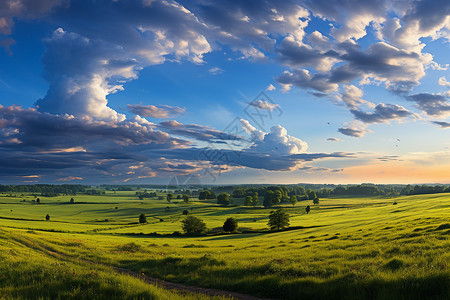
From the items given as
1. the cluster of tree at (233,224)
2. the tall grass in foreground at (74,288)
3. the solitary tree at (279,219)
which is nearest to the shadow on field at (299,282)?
the tall grass in foreground at (74,288)

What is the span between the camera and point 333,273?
1374 cm

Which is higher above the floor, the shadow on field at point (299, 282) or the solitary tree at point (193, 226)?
the shadow on field at point (299, 282)

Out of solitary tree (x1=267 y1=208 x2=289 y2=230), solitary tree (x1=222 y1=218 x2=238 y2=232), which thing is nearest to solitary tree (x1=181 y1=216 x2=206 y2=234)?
solitary tree (x1=222 y1=218 x2=238 y2=232)

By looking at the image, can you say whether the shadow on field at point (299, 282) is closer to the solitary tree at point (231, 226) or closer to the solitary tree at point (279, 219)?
the solitary tree at point (231, 226)

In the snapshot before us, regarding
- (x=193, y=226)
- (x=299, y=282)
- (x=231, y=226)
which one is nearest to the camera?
(x=299, y=282)

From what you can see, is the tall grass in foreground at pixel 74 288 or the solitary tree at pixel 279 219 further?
the solitary tree at pixel 279 219

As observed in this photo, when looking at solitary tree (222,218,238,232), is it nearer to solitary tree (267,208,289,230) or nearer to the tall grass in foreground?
solitary tree (267,208,289,230)

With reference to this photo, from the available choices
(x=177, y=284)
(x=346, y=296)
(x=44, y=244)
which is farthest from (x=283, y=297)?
(x=44, y=244)

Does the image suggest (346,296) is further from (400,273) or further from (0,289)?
(0,289)

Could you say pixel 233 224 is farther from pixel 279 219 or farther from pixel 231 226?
pixel 279 219

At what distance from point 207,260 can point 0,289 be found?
1308 centimetres

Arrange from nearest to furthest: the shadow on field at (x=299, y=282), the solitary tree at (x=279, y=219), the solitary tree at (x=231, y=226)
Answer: the shadow on field at (x=299, y=282) → the solitary tree at (x=279, y=219) → the solitary tree at (x=231, y=226)

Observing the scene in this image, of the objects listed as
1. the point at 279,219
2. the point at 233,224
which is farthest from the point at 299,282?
the point at 233,224

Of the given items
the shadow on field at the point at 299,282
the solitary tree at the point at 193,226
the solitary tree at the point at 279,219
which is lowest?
the solitary tree at the point at 193,226
